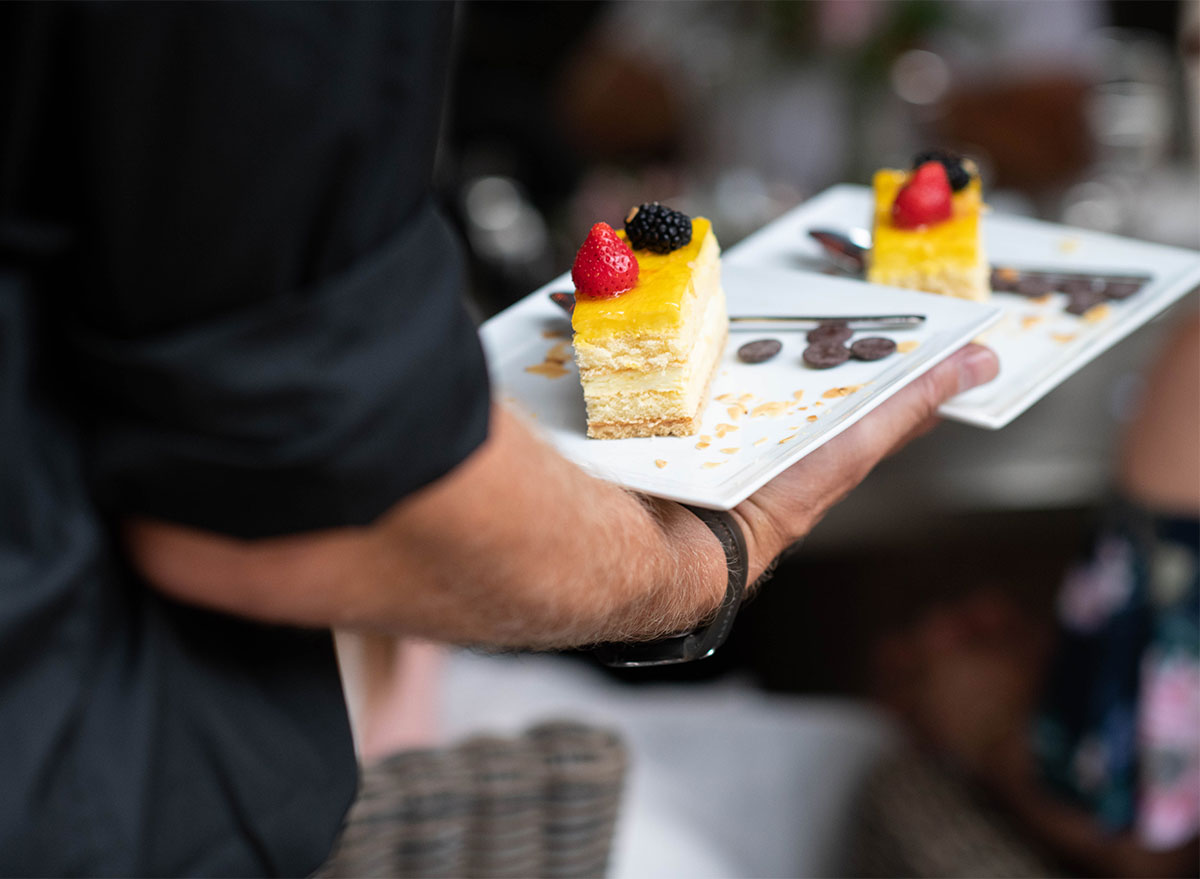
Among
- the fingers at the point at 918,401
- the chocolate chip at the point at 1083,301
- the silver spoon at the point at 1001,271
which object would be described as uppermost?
the silver spoon at the point at 1001,271

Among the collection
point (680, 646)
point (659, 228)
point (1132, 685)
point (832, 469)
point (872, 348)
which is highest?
point (659, 228)

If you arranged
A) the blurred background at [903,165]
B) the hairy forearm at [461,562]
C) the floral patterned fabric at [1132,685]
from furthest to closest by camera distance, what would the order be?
the blurred background at [903,165]
the floral patterned fabric at [1132,685]
the hairy forearm at [461,562]

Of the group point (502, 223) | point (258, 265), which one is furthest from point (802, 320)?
point (502, 223)

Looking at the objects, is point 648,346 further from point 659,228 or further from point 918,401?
point 918,401

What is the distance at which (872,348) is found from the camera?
109cm

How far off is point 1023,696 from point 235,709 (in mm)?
1624

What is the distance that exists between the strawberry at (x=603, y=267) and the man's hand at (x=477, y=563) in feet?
0.91

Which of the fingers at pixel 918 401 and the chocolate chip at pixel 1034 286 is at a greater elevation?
the chocolate chip at pixel 1034 286

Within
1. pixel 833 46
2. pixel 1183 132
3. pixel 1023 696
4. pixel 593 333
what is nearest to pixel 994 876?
pixel 1023 696

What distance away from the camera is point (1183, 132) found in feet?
10.1

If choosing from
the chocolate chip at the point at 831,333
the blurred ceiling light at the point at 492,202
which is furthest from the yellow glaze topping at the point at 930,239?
the blurred ceiling light at the point at 492,202

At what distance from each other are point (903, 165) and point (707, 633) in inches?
81.2

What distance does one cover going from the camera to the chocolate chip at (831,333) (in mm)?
1118

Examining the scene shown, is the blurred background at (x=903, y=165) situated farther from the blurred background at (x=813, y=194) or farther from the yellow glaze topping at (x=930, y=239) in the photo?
the yellow glaze topping at (x=930, y=239)
